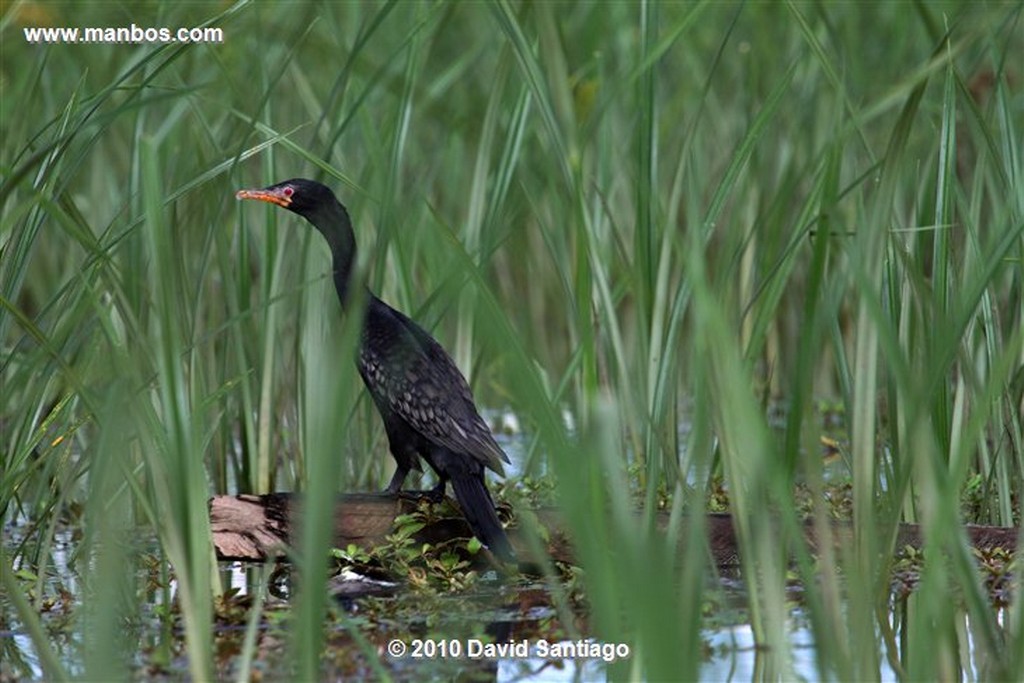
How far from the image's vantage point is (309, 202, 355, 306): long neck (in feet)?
17.4

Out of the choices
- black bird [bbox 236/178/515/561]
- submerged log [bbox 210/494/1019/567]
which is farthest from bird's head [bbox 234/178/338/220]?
submerged log [bbox 210/494/1019/567]

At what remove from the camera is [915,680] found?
8.99 feet

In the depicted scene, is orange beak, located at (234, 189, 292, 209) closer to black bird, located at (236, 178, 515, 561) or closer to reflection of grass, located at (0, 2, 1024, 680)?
black bird, located at (236, 178, 515, 561)

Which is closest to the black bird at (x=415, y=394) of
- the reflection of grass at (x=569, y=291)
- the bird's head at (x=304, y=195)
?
the bird's head at (x=304, y=195)

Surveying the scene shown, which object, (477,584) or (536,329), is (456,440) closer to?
(477,584)

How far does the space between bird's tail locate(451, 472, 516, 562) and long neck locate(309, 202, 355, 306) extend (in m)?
0.79

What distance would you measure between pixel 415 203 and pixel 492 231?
4.66ft

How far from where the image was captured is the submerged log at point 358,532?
15.1ft

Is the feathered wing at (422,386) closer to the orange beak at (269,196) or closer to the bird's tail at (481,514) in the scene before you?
the bird's tail at (481,514)

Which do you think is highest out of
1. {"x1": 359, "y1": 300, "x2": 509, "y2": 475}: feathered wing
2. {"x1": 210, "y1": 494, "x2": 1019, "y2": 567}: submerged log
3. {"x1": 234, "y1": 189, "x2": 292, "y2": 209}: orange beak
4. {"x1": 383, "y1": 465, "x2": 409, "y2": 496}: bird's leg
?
{"x1": 234, "y1": 189, "x2": 292, "y2": 209}: orange beak

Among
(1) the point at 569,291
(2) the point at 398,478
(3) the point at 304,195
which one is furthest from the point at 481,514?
(3) the point at 304,195

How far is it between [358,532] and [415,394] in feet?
1.42

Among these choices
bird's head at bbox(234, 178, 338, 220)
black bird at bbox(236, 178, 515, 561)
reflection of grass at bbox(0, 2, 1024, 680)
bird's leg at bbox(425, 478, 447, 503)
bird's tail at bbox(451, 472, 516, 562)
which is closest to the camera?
reflection of grass at bbox(0, 2, 1024, 680)

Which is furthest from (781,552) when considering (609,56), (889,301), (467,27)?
(467,27)
